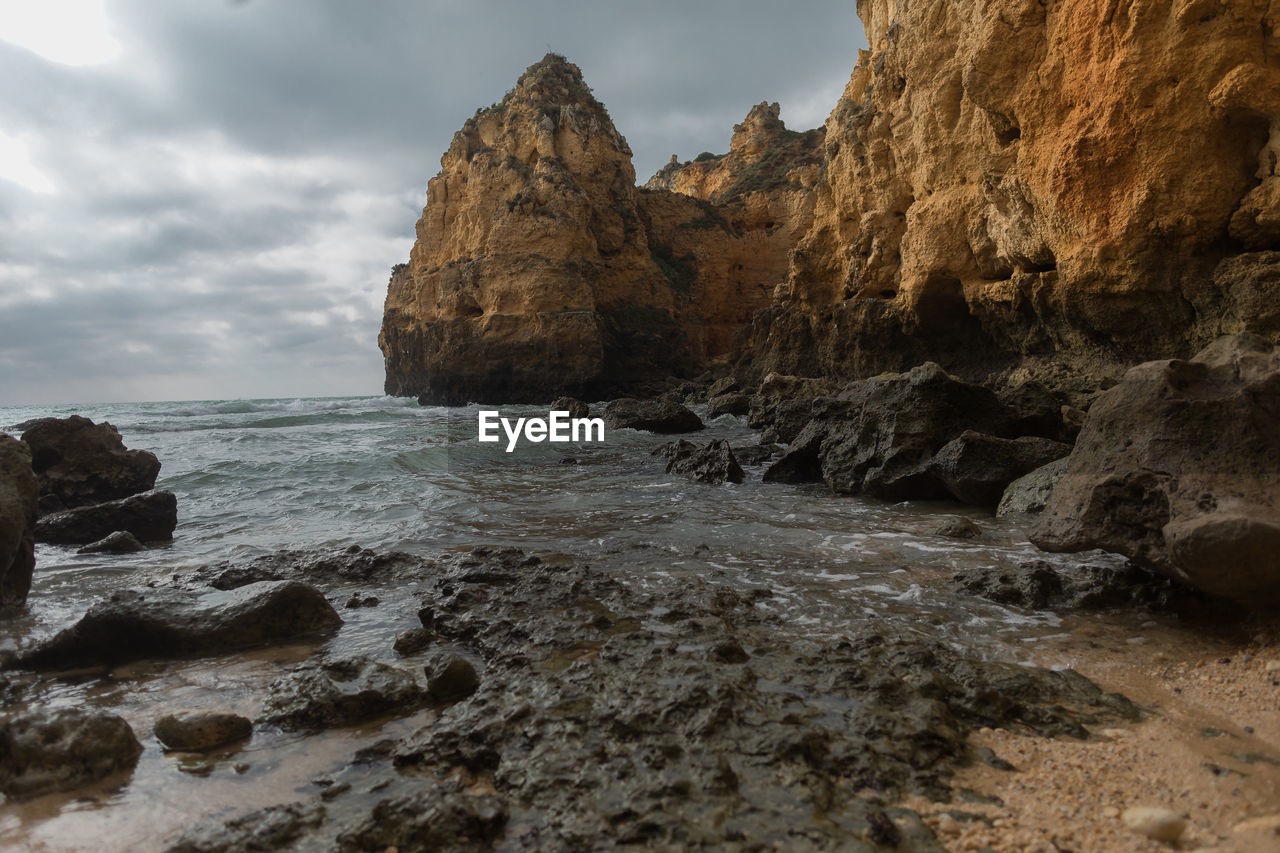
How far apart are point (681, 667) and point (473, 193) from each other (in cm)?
3552

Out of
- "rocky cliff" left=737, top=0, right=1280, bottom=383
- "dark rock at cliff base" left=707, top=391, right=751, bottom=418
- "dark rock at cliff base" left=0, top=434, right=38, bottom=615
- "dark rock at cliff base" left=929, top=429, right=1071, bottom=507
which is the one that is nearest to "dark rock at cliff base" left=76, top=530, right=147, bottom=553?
"dark rock at cliff base" left=0, top=434, right=38, bottom=615

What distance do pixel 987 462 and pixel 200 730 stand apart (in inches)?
256

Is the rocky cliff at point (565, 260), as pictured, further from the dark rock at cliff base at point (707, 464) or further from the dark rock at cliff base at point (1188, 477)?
the dark rock at cliff base at point (1188, 477)

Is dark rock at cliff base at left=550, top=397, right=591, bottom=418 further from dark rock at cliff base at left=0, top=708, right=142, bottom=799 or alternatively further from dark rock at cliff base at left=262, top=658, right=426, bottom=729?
dark rock at cliff base at left=0, top=708, right=142, bottom=799

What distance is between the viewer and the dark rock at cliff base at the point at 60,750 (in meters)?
2.19

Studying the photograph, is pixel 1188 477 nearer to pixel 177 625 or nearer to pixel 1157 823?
pixel 1157 823

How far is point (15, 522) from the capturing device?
4141 mm

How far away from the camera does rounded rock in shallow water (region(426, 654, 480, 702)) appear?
282 cm

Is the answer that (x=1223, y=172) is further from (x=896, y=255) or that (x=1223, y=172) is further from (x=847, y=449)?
(x=896, y=255)

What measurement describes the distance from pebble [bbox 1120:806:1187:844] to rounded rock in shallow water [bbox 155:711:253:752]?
3013 millimetres

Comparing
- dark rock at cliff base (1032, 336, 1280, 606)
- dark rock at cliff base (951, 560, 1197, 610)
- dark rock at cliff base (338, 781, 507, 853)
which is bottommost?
dark rock at cliff base (338, 781, 507, 853)

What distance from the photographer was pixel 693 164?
52906 millimetres

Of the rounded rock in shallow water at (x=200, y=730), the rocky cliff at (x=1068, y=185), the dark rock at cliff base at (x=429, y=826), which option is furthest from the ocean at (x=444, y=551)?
the rocky cliff at (x=1068, y=185)

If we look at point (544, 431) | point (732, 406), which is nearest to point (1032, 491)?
point (544, 431)
